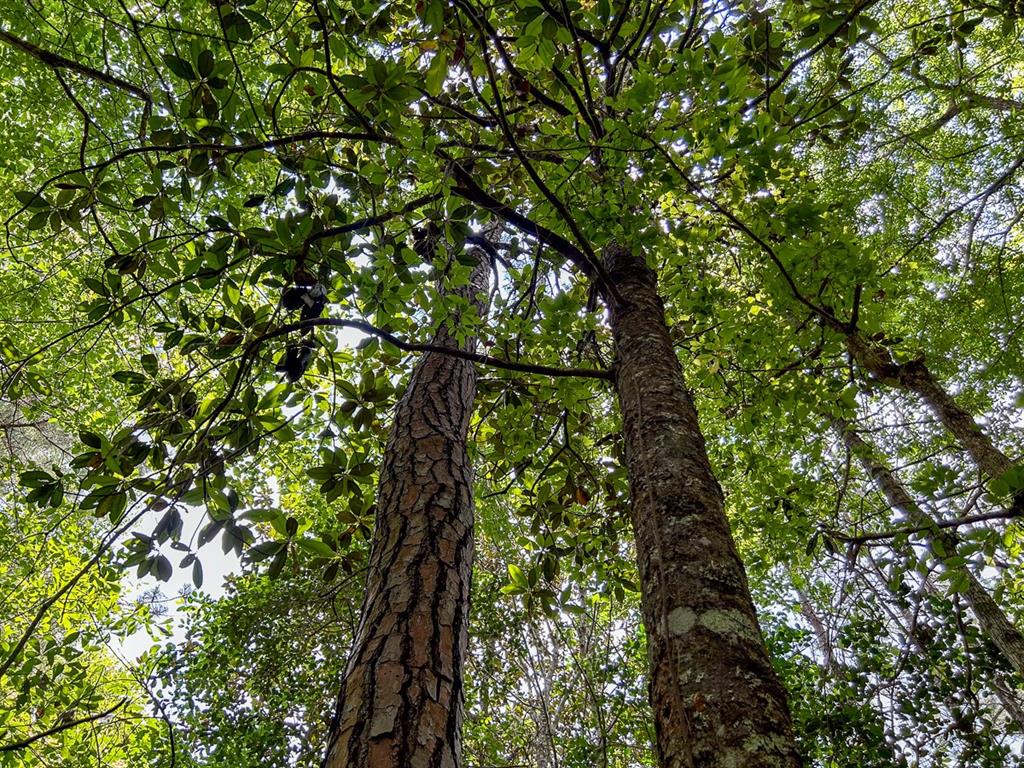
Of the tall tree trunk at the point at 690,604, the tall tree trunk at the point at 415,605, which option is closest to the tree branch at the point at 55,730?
the tall tree trunk at the point at 415,605

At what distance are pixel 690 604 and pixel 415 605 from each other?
1.01m

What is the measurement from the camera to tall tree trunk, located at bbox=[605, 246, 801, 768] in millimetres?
896

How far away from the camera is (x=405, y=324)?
8.22 ft

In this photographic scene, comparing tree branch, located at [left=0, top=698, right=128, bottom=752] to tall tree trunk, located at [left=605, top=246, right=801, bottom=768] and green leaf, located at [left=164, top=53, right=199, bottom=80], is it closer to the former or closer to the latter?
tall tree trunk, located at [left=605, top=246, right=801, bottom=768]

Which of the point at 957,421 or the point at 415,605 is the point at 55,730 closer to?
the point at 415,605

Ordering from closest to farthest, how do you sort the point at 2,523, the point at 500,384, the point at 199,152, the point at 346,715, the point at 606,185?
1. the point at 346,715
2. the point at 199,152
3. the point at 606,185
4. the point at 500,384
5. the point at 2,523

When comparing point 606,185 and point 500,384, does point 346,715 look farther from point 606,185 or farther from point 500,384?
point 606,185

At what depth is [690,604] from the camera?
1.14 m

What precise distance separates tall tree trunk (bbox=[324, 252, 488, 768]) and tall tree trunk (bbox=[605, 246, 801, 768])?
2.34 ft

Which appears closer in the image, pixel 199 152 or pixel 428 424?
pixel 199 152

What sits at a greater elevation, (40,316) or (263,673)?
(40,316)

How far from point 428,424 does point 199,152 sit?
4.54ft

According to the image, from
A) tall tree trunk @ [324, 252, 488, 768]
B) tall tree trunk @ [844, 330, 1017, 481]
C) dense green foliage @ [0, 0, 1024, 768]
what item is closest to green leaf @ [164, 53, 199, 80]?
dense green foliage @ [0, 0, 1024, 768]

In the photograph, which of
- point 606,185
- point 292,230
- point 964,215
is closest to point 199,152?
point 292,230
